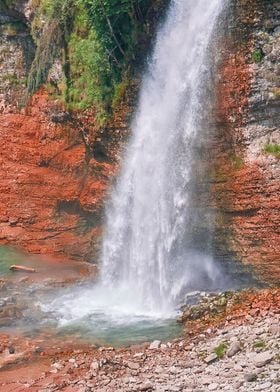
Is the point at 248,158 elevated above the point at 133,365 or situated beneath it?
elevated above

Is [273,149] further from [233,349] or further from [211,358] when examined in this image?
[211,358]

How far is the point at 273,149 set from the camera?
1605cm

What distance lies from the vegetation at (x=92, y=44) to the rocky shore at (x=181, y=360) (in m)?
7.88

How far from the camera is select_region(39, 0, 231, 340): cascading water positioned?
17.1m

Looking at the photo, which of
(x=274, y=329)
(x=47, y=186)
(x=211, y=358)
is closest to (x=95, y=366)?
(x=211, y=358)

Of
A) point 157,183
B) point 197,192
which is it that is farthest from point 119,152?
point 197,192

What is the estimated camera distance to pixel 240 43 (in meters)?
15.9

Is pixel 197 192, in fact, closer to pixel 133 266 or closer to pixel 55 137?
pixel 133 266

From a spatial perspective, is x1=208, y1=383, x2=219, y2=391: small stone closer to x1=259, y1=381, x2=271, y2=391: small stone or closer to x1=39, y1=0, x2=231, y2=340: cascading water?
x1=259, y1=381, x2=271, y2=391: small stone

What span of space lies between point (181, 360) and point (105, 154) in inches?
359

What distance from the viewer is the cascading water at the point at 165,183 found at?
1714 centimetres

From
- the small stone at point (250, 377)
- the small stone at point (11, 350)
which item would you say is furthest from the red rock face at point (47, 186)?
the small stone at point (250, 377)

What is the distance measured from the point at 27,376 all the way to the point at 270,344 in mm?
5192

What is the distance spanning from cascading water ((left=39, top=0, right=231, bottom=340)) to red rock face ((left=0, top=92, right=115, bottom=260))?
2.61 meters
